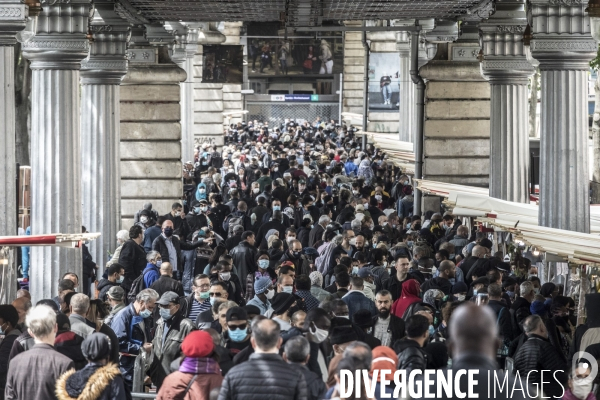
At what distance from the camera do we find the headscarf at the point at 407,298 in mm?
13977

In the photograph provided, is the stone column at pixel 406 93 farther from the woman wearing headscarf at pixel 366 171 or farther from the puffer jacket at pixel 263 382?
the puffer jacket at pixel 263 382

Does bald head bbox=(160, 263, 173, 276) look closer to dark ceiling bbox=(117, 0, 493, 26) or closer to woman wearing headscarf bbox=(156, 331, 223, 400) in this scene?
woman wearing headscarf bbox=(156, 331, 223, 400)

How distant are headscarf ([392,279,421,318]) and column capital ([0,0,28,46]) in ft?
16.0

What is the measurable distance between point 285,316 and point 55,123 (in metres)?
6.02

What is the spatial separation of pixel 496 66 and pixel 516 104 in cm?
96

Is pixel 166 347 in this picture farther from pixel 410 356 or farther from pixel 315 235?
pixel 315 235

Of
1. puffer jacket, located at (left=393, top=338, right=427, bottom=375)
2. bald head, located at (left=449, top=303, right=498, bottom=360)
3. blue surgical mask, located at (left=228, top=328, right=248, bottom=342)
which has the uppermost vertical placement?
bald head, located at (left=449, top=303, right=498, bottom=360)

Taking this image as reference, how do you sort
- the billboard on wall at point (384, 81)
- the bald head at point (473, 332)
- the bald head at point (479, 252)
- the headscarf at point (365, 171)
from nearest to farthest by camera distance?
the bald head at point (473, 332), the bald head at point (479, 252), the headscarf at point (365, 171), the billboard on wall at point (384, 81)

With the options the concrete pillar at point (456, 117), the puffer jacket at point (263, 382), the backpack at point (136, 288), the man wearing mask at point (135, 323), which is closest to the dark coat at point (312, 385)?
the puffer jacket at point (263, 382)

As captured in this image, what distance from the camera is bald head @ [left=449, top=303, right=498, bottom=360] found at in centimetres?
636

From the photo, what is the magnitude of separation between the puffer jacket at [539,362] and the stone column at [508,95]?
469 inches

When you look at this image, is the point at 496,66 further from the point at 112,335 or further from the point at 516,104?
the point at 112,335

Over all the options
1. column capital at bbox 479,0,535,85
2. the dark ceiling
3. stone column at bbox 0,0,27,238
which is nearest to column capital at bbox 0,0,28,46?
stone column at bbox 0,0,27,238

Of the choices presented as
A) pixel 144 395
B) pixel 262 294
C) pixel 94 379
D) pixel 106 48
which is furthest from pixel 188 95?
pixel 94 379
